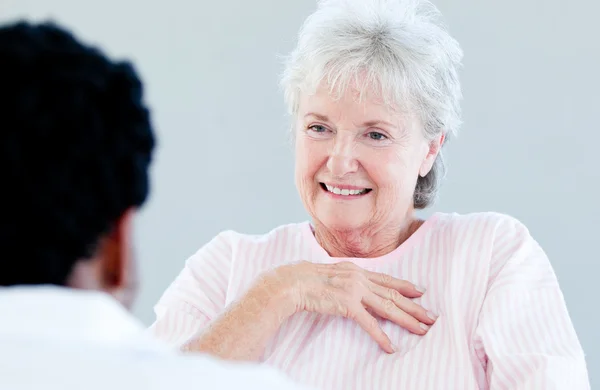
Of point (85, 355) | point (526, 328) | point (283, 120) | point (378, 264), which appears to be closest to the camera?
point (85, 355)

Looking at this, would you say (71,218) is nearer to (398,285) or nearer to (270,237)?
(398,285)

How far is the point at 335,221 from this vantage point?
2.01 meters

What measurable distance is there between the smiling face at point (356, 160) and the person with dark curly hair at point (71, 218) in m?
1.02

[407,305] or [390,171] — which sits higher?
[390,171]

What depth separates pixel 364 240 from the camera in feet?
6.74

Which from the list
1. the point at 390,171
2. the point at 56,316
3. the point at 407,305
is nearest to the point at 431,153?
the point at 390,171

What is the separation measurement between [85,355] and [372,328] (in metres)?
1.08

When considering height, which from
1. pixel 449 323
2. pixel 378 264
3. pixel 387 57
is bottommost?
pixel 449 323

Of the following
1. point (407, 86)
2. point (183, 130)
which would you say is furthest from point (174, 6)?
point (407, 86)

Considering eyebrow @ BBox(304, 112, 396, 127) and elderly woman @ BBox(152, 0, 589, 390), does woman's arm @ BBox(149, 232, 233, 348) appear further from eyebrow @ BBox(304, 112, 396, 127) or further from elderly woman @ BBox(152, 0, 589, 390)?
eyebrow @ BBox(304, 112, 396, 127)

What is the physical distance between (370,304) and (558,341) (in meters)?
0.39

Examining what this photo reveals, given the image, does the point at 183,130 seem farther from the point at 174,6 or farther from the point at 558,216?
the point at 558,216

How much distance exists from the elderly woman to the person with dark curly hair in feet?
2.88

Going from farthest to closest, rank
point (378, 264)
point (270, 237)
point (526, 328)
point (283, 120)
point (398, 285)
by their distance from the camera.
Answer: point (283, 120), point (270, 237), point (378, 264), point (398, 285), point (526, 328)
